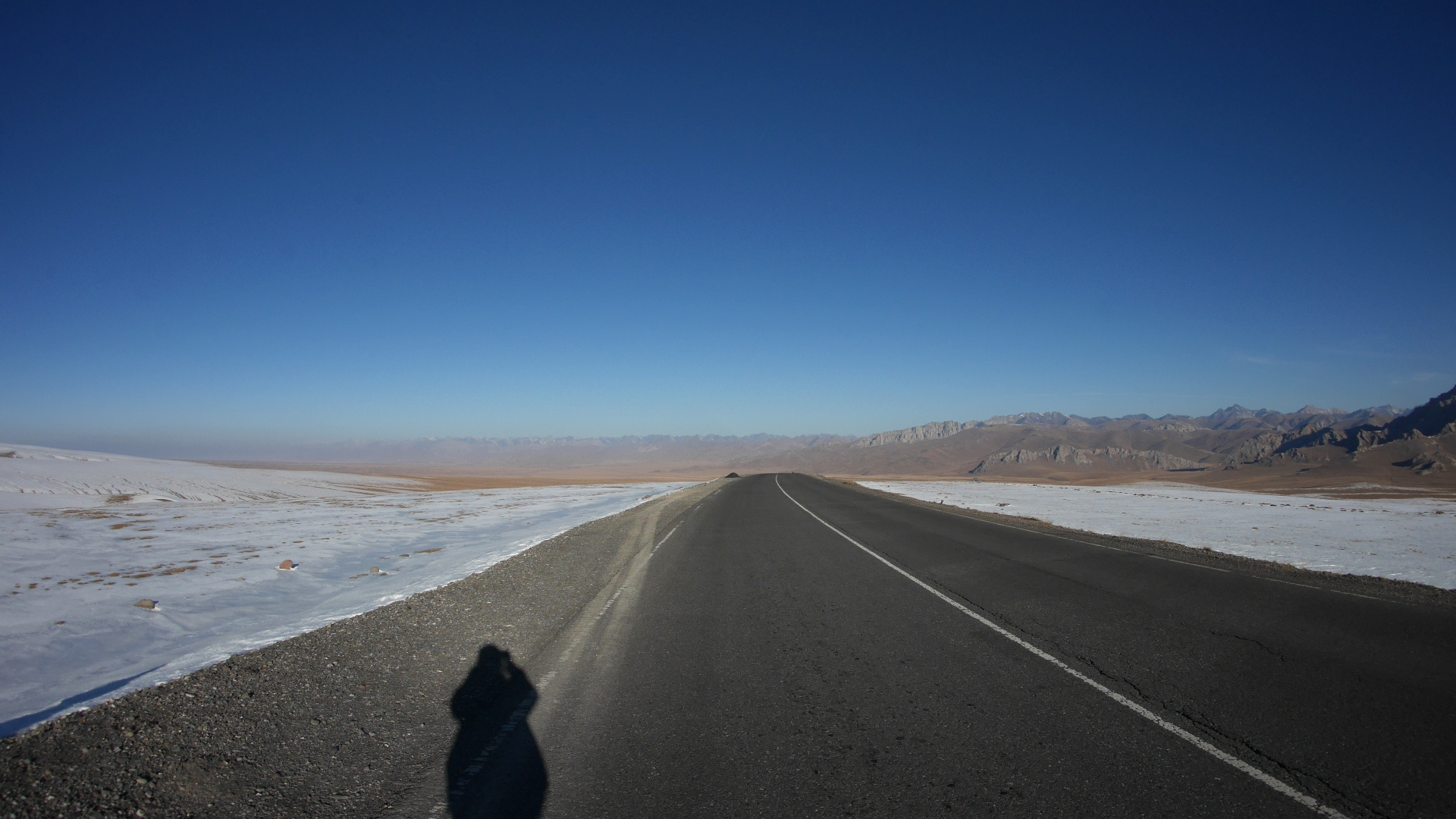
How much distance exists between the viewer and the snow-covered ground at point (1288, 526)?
1160cm

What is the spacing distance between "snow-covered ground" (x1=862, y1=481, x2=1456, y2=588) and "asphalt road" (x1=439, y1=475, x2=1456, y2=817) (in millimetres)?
5166

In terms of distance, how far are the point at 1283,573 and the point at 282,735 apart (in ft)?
44.8

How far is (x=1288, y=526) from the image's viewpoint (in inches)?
740

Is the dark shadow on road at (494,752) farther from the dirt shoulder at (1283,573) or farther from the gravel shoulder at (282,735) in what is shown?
the dirt shoulder at (1283,573)

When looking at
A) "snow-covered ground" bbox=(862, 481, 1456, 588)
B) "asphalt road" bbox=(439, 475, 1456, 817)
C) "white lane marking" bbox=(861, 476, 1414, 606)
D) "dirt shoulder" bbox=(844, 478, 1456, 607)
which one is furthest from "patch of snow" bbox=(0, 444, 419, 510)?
"snow-covered ground" bbox=(862, 481, 1456, 588)

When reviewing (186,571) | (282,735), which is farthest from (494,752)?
(186,571)

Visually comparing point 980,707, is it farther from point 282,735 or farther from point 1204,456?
point 1204,456

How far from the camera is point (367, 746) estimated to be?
4188 mm

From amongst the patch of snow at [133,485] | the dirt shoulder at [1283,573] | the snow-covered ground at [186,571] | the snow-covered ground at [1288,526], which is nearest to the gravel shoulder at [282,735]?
the snow-covered ground at [186,571]

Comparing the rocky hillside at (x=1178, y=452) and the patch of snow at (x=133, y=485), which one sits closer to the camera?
the patch of snow at (x=133, y=485)

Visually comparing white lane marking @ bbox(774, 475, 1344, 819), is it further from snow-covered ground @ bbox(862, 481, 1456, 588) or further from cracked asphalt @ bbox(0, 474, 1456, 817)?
snow-covered ground @ bbox(862, 481, 1456, 588)

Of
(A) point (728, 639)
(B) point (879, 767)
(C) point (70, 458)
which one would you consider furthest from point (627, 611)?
(C) point (70, 458)

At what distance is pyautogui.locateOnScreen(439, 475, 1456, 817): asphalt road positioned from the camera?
11.3ft

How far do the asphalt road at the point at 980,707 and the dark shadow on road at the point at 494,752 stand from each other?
0.06 feet
